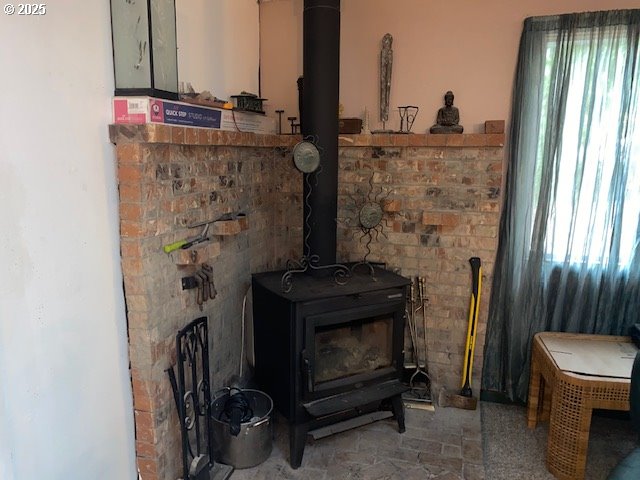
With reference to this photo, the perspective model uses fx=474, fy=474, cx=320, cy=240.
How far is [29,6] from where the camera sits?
1.36m

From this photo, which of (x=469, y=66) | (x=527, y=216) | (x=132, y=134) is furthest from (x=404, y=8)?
(x=132, y=134)

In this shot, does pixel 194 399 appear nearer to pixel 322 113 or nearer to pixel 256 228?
pixel 256 228

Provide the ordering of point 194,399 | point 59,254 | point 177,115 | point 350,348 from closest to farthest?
point 59,254 → point 177,115 → point 194,399 → point 350,348

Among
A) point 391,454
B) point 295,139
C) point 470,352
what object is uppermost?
point 295,139

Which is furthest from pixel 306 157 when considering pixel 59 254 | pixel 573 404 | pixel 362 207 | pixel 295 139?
pixel 573 404

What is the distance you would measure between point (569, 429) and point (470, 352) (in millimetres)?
681

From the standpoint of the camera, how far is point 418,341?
2920 mm

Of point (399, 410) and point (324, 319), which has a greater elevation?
point (324, 319)

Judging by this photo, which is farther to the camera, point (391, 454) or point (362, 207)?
point (362, 207)

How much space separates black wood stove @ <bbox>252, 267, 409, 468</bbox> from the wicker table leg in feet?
2.44

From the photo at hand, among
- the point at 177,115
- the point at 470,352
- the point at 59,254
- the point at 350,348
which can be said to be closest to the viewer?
the point at 59,254

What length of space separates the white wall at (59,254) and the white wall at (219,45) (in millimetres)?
476

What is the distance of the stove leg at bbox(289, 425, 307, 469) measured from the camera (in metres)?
2.26

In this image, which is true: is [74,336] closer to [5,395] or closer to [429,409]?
[5,395]
